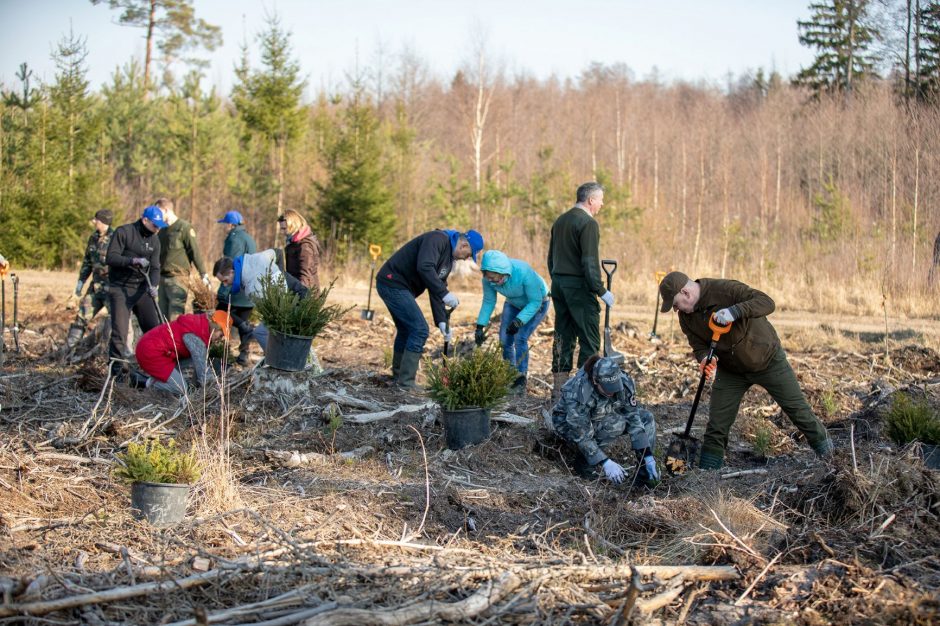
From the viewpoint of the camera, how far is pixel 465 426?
256 inches

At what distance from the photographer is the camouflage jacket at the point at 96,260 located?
400 inches

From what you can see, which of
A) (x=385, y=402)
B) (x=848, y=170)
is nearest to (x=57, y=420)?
(x=385, y=402)

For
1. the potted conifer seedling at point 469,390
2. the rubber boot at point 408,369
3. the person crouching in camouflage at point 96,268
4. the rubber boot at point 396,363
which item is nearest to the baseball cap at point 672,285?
the potted conifer seedling at point 469,390

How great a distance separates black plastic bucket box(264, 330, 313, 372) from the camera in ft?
23.9

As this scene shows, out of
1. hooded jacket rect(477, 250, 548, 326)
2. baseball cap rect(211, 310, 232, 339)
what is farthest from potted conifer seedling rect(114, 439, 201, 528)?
hooded jacket rect(477, 250, 548, 326)

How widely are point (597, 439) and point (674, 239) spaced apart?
572 inches

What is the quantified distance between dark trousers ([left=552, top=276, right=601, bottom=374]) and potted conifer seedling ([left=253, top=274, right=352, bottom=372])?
2270mm

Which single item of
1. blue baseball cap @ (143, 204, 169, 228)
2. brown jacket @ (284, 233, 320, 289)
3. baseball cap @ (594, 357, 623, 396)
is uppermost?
blue baseball cap @ (143, 204, 169, 228)

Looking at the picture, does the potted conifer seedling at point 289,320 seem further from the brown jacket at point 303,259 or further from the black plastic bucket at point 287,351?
the brown jacket at point 303,259

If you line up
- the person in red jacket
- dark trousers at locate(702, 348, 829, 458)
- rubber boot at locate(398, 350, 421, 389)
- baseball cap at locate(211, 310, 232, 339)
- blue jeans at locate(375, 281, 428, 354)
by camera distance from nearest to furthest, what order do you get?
dark trousers at locate(702, 348, 829, 458) → the person in red jacket → baseball cap at locate(211, 310, 232, 339) → blue jeans at locate(375, 281, 428, 354) → rubber boot at locate(398, 350, 421, 389)

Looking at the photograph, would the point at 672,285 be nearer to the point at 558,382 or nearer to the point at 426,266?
the point at 558,382

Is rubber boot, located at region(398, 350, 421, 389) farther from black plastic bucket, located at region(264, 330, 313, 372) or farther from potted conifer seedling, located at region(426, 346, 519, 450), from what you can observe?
potted conifer seedling, located at region(426, 346, 519, 450)

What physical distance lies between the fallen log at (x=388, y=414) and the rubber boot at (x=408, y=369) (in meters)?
0.81

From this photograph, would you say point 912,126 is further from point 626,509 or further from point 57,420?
point 57,420
